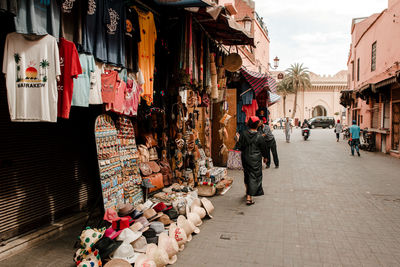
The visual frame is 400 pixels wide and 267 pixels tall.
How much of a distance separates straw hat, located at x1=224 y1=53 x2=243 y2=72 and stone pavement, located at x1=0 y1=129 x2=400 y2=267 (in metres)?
3.42

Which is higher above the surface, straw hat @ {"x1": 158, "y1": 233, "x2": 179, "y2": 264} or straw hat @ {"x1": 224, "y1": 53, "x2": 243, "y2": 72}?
straw hat @ {"x1": 224, "y1": 53, "x2": 243, "y2": 72}

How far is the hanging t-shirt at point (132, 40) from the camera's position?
463 cm

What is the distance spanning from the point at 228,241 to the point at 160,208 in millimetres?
1201

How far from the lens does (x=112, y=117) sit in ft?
15.8

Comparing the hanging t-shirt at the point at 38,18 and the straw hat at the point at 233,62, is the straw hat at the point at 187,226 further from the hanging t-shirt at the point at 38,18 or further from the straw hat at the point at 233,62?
the straw hat at the point at 233,62

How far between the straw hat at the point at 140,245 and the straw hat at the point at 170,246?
20cm

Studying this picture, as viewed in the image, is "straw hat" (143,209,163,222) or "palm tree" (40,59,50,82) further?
"straw hat" (143,209,163,222)

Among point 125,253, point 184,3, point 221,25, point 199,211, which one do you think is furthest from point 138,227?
point 221,25

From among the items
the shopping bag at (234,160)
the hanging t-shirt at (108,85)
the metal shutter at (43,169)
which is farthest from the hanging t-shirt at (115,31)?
the shopping bag at (234,160)

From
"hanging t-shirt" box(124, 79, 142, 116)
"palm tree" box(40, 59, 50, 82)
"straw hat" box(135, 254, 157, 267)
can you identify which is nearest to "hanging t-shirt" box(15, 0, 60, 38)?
"palm tree" box(40, 59, 50, 82)

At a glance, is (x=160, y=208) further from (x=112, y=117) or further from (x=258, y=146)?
(x=258, y=146)

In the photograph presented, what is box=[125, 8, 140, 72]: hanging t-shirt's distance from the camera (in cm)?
463

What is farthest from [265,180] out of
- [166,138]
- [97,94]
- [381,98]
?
[381,98]

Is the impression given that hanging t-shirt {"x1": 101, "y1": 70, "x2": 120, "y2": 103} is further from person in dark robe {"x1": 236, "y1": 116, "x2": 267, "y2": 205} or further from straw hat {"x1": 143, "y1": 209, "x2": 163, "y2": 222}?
person in dark robe {"x1": 236, "y1": 116, "x2": 267, "y2": 205}
